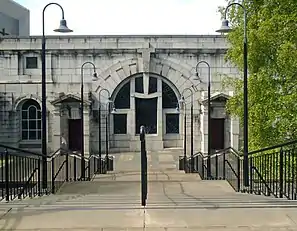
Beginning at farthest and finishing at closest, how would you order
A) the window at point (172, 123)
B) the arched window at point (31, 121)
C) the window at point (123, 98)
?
the window at point (172, 123)
the window at point (123, 98)
the arched window at point (31, 121)

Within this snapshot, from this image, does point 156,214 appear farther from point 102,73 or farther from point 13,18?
point 13,18

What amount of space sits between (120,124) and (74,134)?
3.07 metres

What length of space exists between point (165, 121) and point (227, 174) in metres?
12.3

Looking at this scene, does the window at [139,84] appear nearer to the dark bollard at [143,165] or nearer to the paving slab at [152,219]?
the dark bollard at [143,165]

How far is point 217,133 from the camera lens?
30.5 m

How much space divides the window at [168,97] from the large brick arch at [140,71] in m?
0.71

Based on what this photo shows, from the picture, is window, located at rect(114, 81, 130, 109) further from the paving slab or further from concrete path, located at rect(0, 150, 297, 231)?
the paving slab

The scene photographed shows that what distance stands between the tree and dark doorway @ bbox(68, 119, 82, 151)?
56.0 ft

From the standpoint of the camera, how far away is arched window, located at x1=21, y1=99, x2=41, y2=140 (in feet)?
103

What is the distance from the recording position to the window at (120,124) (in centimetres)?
3159

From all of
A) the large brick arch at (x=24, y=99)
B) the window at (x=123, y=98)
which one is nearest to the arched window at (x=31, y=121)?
the large brick arch at (x=24, y=99)

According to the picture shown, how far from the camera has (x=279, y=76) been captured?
14.5 m

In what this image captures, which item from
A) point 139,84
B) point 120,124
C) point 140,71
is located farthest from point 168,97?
point 120,124

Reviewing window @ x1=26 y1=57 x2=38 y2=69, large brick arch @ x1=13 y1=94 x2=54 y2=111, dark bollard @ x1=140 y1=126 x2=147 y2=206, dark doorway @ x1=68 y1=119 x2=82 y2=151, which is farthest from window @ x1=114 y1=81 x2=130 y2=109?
dark bollard @ x1=140 y1=126 x2=147 y2=206
